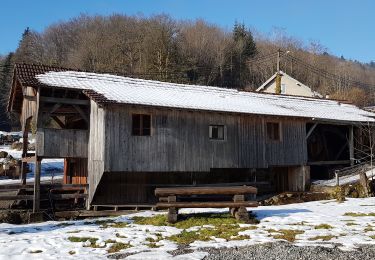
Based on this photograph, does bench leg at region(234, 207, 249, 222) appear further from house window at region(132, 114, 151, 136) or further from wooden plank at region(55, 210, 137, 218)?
house window at region(132, 114, 151, 136)

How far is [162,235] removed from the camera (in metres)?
11.0

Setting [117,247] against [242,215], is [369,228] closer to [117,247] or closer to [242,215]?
[242,215]

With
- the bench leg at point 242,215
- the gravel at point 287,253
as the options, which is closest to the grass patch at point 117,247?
the gravel at point 287,253

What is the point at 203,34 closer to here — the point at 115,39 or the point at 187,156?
the point at 115,39

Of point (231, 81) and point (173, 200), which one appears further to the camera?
point (231, 81)

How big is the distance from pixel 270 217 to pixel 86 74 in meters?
13.3

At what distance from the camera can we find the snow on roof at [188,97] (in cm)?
1936

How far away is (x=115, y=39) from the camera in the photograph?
61906mm

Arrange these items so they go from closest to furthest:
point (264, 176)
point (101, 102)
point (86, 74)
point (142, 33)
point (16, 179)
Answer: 1. point (101, 102)
2. point (86, 74)
3. point (264, 176)
4. point (16, 179)
5. point (142, 33)

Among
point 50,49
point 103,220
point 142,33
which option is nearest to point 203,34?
→ point 142,33

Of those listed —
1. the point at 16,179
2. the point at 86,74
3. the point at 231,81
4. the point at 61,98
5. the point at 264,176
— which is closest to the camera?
the point at 61,98

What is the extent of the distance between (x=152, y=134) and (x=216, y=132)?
12.0 feet

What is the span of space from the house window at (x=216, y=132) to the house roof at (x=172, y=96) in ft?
3.35

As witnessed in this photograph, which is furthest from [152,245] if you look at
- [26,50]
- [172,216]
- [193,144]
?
[26,50]
